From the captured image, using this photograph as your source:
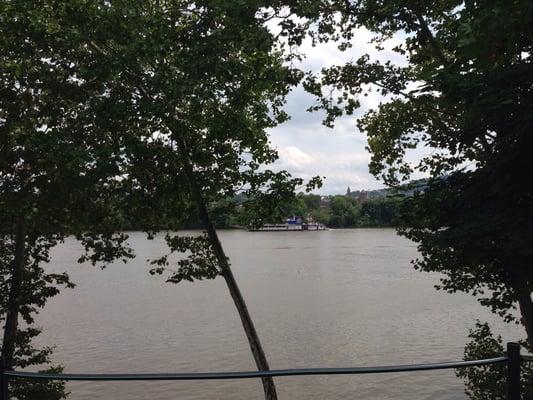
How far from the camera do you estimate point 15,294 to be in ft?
39.0

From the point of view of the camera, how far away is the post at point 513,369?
3057 millimetres

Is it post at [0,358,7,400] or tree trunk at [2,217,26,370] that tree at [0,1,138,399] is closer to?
tree trunk at [2,217,26,370]

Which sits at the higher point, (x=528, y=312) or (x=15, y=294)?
(x=15, y=294)

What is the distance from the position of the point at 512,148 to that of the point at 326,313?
2690 centimetres

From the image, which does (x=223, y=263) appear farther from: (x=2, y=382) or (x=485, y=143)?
(x=2, y=382)

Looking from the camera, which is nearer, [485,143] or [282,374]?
[282,374]

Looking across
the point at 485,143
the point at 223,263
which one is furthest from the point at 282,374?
the point at 223,263

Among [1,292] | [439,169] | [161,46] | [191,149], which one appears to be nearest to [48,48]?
[161,46]

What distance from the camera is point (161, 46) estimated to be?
9422 millimetres

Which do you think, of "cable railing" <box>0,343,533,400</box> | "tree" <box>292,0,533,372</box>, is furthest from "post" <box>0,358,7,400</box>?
"tree" <box>292,0,533,372</box>

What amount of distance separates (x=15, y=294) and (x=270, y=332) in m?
17.2

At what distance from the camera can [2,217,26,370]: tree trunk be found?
11656mm

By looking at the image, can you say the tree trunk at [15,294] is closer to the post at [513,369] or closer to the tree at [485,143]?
the tree at [485,143]

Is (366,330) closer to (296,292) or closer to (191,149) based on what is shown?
(296,292)
